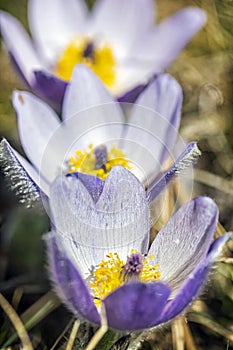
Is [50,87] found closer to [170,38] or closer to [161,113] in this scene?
[161,113]

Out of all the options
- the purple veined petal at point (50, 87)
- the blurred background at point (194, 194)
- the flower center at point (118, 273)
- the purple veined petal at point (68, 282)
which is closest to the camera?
the purple veined petal at point (68, 282)

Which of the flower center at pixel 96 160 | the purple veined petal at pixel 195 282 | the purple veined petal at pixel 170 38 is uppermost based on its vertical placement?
the purple veined petal at pixel 195 282

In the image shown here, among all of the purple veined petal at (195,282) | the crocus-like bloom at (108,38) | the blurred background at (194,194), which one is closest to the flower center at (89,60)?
the crocus-like bloom at (108,38)

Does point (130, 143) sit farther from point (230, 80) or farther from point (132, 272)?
point (230, 80)

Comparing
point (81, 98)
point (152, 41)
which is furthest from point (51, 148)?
point (152, 41)

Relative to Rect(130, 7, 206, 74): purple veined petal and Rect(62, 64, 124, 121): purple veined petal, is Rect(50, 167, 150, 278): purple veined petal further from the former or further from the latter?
Rect(130, 7, 206, 74): purple veined petal

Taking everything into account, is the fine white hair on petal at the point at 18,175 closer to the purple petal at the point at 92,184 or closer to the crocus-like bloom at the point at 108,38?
the purple petal at the point at 92,184
